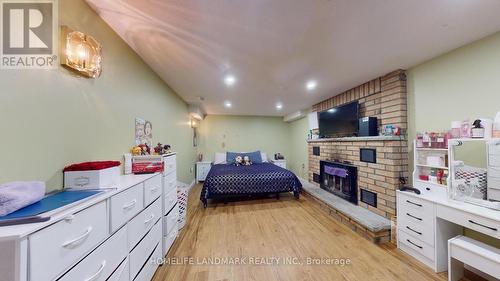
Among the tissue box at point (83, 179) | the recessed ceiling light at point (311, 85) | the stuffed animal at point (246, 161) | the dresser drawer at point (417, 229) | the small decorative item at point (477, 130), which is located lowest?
the dresser drawer at point (417, 229)

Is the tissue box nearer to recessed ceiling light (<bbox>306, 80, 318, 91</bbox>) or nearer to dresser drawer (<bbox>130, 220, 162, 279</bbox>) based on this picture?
dresser drawer (<bbox>130, 220, 162, 279</bbox>)

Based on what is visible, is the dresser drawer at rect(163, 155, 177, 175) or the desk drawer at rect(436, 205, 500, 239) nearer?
the desk drawer at rect(436, 205, 500, 239)

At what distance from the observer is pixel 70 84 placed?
48.4 inches

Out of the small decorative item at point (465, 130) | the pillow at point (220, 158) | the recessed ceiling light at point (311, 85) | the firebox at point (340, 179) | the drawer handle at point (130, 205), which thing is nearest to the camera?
the drawer handle at point (130, 205)

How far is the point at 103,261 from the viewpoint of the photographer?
1.01 metres

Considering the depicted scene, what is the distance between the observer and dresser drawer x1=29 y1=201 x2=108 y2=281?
65 centimetres

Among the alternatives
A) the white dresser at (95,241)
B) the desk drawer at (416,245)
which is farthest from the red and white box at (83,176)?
the desk drawer at (416,245)

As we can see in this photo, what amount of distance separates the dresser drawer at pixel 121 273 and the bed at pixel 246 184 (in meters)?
2.22

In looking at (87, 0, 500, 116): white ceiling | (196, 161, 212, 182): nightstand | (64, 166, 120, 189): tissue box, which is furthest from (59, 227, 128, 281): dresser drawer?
(196, 161, 212, 182): nightstand

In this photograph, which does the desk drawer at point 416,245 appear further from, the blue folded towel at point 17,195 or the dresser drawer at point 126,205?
the blue folded towel at point 17,195

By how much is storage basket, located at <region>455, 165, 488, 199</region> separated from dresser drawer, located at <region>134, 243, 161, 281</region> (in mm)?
2959

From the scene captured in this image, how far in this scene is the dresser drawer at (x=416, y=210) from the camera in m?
1.81

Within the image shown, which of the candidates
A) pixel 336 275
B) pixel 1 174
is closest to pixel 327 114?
pixel 336 275

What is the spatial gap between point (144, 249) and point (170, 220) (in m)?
0.62
